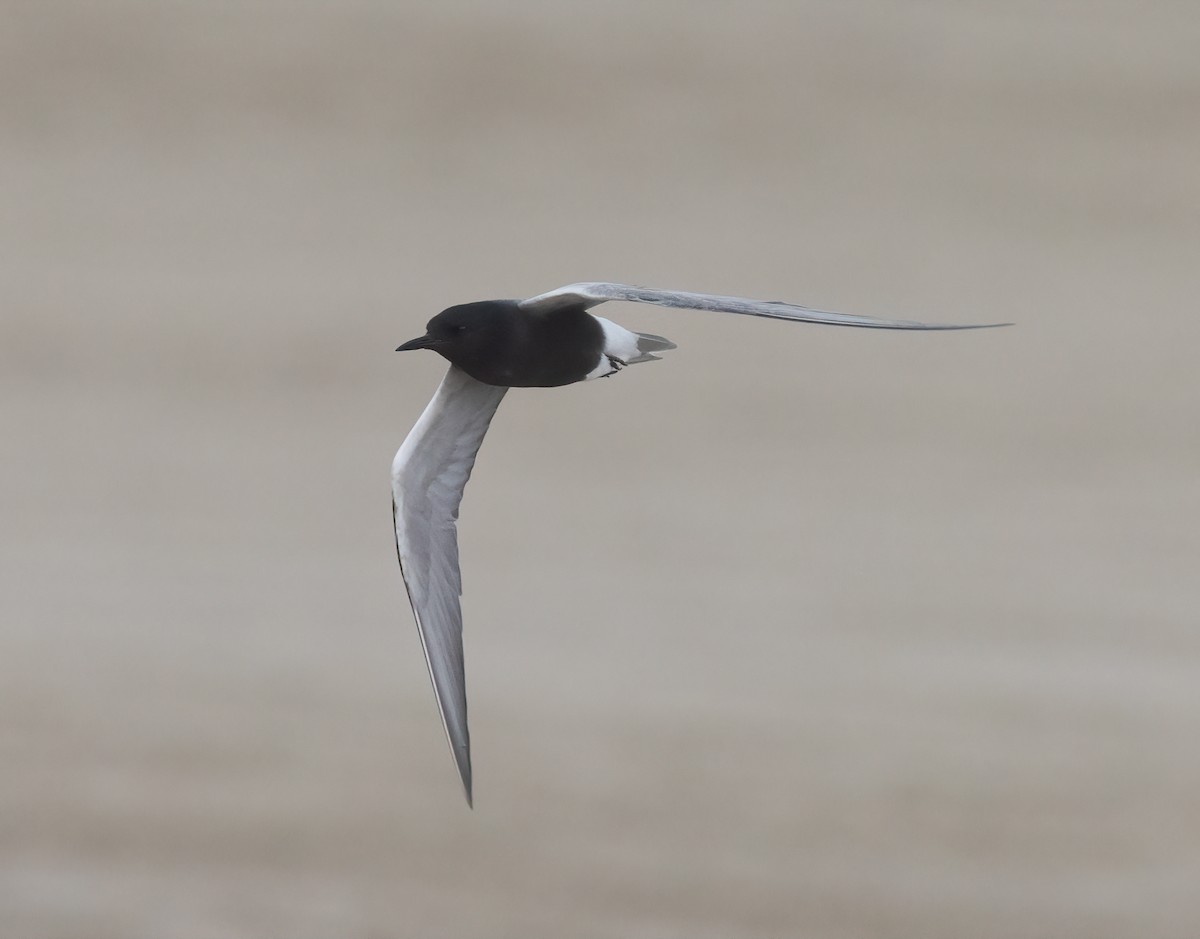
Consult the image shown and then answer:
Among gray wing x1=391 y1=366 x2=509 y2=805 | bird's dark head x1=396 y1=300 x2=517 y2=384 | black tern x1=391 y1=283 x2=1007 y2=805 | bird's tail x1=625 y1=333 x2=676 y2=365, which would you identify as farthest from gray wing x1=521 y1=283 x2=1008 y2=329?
gray wing x1=391 y1=366 x2=509 y2=805

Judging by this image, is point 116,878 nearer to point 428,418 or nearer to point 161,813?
point 161,813

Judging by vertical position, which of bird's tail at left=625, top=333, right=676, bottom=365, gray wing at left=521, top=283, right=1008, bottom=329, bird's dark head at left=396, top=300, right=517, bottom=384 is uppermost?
gray wing at left=521, top=283, right=1008, bottom=329

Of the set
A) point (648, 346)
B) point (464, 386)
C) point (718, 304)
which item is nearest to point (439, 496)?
point (464, 386)

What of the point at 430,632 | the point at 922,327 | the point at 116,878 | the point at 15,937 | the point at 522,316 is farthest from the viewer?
the point at 116,878

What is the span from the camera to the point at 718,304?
4.49 meters

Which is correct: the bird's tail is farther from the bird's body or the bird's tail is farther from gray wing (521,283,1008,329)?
gray wing (521,283,1008,329)

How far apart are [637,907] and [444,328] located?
4897 millimetres

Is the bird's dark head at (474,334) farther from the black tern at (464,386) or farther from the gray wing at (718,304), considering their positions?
the gray wing at (718,304)

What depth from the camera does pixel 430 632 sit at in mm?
5578

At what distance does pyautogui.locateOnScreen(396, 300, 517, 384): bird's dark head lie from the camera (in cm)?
507

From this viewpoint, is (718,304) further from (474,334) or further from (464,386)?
(464,386)

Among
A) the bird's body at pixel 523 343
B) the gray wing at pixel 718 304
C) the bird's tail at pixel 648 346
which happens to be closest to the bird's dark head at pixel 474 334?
the bird's body at pixel 523 343

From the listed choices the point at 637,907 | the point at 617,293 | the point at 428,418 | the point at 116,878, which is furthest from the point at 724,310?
the point at 116,878

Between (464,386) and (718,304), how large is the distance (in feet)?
4.30
